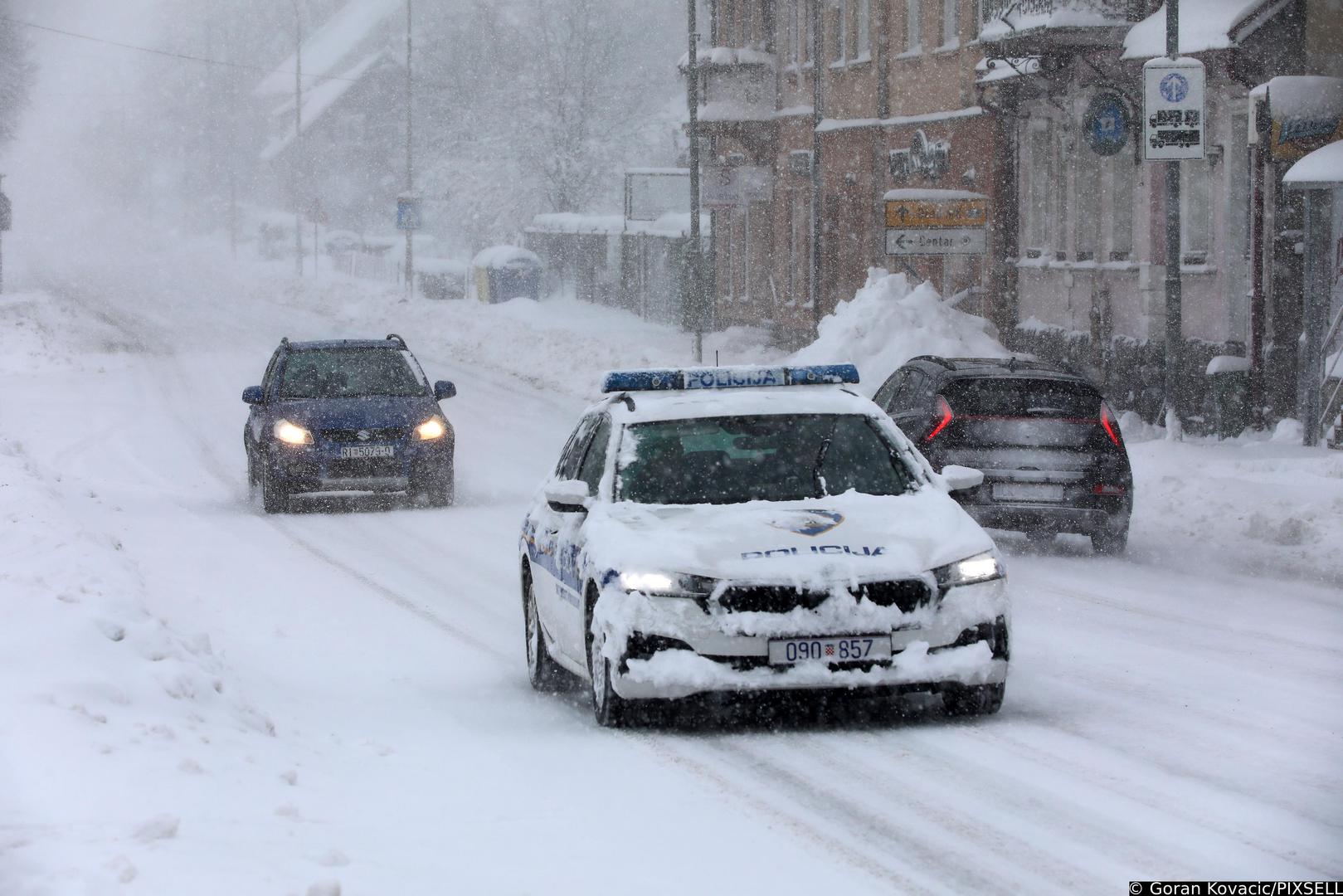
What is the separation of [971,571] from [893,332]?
2353cm

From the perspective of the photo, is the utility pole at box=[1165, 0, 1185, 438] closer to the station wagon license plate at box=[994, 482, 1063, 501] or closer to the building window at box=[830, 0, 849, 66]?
the station wagon license plate at box=[994, 482, 1063, 501]

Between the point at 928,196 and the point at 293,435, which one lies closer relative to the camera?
the point at 293,435

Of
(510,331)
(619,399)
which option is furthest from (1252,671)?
(510,331)

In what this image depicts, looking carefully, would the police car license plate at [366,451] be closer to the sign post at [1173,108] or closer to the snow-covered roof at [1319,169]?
the sign post at [1173,108]

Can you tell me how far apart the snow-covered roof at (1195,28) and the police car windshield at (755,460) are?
17.7 metres

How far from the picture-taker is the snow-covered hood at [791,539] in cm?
857

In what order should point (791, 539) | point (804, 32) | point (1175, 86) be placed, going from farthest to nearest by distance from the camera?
point (804, 32) < point (1175, 86) < point (791, 539)

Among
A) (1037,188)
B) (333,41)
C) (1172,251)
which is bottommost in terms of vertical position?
(1172,251)

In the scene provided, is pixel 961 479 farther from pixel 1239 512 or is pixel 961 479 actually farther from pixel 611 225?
pixel 611 225

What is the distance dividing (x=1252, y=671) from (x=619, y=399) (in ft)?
11.1

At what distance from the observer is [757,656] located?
8.52m

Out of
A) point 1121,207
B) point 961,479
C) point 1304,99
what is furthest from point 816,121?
point 961,479

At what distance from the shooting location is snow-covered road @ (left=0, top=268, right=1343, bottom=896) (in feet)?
20.6

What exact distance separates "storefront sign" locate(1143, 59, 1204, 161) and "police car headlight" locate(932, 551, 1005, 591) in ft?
46.0
